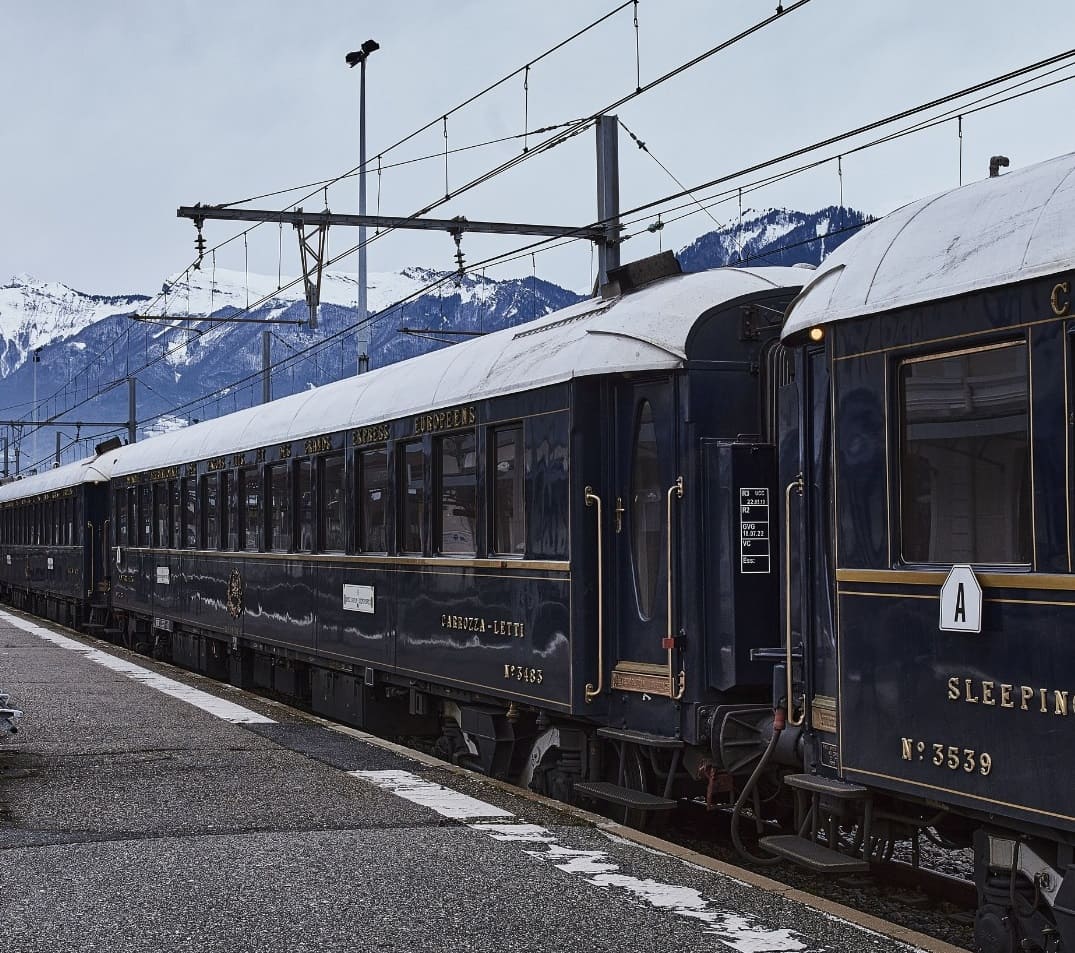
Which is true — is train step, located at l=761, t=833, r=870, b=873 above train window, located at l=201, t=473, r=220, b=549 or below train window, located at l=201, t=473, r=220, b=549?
below

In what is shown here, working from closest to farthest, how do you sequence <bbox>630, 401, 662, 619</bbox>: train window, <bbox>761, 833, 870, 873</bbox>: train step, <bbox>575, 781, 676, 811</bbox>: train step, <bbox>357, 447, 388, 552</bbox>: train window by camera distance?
<bbox>761, 833, 870, 873</bbox>: train step → <bbox>575, 781, 676, 811</bbox>: train step → <bbox>630, 401, 662, 619</bbox>: train window → <bbox>357, 447, 388, 552</bbox>: train window

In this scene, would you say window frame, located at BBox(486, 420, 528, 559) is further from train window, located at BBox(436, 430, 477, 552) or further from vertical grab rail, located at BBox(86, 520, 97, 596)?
vertical grab rail, located at BBox(86, 520, 97, 596)

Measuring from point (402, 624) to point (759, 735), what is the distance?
4.33m

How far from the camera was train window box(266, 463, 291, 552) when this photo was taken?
14.8m

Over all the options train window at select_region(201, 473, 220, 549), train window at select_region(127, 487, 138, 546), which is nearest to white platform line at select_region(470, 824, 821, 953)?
train window at select_region(201, 473, 220, 549)

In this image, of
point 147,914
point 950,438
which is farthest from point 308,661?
point 950,438

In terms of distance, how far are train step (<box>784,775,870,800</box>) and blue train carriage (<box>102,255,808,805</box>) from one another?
117cm

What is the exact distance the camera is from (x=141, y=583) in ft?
74.0

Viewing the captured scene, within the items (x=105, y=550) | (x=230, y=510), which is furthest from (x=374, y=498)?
(x=105, y=550)

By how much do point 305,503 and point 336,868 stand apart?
7.45 metres

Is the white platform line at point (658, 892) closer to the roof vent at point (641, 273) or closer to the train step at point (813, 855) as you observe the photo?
the train step at point (813, 855)

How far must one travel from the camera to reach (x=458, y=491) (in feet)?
34.9

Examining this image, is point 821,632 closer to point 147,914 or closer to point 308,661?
point 147,914

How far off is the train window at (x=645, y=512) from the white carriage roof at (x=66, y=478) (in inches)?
737
